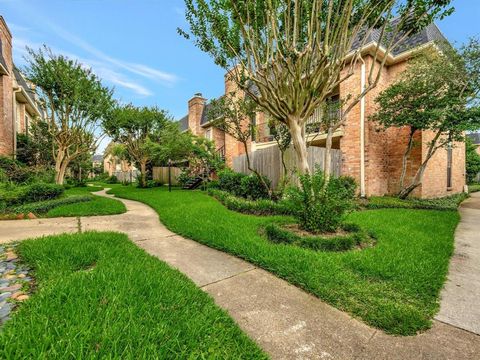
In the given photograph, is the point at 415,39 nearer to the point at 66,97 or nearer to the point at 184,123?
the point at 66,97

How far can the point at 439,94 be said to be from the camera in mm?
7570

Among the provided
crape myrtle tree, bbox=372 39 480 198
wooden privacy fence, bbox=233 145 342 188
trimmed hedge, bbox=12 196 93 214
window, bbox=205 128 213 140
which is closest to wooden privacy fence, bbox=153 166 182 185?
window, bbox=205 128 213 140

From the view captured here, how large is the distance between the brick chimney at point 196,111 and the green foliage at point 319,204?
16124 mm

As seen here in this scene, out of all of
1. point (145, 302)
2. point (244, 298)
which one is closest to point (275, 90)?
point (244, 298)

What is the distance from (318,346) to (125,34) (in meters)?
10.1

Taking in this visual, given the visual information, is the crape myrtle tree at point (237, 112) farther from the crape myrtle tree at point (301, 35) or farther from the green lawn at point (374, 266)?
the green lawn at point (374, 266)

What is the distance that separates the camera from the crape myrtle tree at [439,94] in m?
7.07

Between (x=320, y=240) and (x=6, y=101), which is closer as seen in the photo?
(x=320, y=240)

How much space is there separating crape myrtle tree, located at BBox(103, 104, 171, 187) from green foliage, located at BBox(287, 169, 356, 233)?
13354 mm

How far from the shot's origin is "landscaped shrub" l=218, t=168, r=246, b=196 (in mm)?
9689

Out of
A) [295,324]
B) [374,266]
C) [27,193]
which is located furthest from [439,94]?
[27,193]

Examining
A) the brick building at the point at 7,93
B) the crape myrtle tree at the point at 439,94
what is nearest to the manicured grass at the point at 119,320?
the crape myrtle tree at the point at 439,94

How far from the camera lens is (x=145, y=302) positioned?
75.7 inches

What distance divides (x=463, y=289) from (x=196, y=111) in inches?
761
